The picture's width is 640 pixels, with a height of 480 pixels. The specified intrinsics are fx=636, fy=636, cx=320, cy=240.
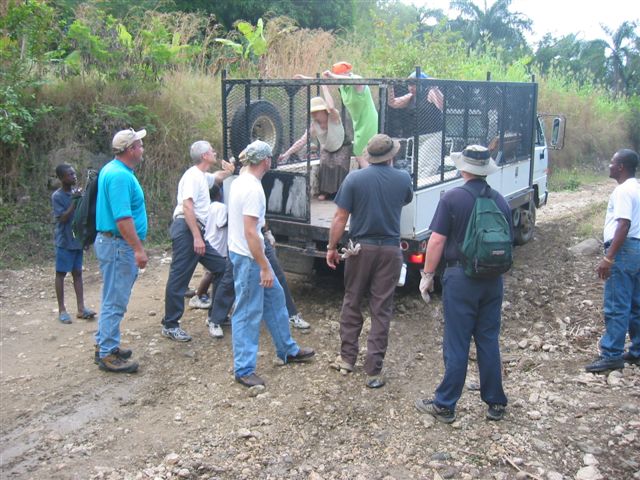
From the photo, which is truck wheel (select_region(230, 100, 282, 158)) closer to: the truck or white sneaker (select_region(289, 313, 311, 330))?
the truck

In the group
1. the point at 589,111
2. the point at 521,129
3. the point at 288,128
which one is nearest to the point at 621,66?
the point at 589,111

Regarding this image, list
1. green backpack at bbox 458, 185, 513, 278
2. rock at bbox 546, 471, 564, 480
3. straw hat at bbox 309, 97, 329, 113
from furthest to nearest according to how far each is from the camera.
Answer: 1. straw hat at bbox 309, 97, 329, 113
2. green backpack at bbox 458, 185, 513, 278
3. rock at bbox 546, 471, 564, 480

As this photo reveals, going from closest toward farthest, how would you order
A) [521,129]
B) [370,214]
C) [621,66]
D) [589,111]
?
[370,214] → [521,129] → [589,111] → [621,66]

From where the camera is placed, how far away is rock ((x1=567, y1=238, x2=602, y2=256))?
849cm

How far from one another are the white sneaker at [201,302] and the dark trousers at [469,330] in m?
3.11

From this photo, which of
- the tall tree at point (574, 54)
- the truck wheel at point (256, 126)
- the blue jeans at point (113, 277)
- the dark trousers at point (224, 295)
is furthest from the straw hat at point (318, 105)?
the tall tree at point (574, 54)

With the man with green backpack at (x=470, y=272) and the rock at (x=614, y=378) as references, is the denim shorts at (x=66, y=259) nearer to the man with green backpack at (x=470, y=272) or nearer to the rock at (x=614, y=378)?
the man with green backpack at (x=470, y=272)

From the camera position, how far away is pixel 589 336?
5777 millimetres

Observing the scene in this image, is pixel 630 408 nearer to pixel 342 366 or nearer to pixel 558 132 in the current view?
pixel 342 366

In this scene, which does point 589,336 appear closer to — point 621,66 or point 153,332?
point 153,332

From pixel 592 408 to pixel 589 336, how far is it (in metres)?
1.50

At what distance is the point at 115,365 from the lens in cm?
503

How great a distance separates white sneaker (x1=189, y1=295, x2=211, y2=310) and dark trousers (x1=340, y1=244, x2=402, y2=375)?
2.16 m

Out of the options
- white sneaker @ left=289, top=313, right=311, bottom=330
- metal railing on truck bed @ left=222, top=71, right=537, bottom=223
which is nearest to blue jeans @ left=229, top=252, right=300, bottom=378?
white sneaker @ left=289, top=313, right=311, bottom=330
